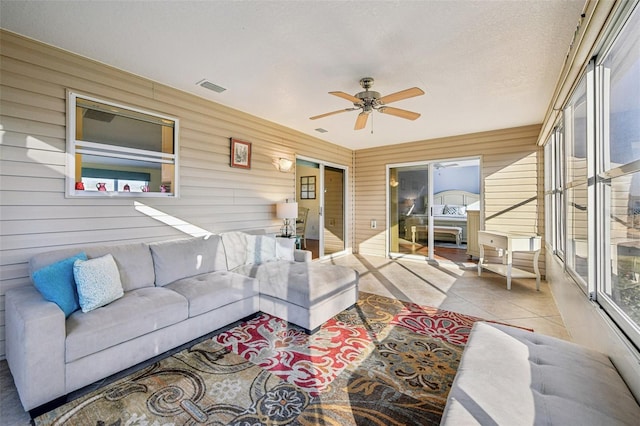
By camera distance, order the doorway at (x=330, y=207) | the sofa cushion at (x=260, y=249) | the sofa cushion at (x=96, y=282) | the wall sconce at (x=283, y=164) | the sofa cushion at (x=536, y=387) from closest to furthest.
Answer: the sofa cushion at (x=536, y=387) < the sofa cushion at (x=96, y=282) < the sofa cushion at (x=260, y=249) < the wall sconce at (x=283, y=164) < the doorway at (x=330, y=207)

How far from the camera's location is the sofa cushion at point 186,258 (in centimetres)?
288

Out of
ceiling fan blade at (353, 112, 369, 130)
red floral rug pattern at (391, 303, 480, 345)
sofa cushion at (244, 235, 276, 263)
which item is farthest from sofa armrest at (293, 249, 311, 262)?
ceiling fan blade at (353, 112, 369, 130)

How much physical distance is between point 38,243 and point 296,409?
2.67m

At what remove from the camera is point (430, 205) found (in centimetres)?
595

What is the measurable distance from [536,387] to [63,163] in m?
3.89

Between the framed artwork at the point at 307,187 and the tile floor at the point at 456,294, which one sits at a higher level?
the framed artwork at the point at 307,187

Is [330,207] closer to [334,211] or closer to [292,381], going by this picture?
[334,211]

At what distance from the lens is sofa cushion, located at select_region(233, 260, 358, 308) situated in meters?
2.77

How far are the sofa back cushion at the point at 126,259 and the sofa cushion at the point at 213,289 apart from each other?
255 mm

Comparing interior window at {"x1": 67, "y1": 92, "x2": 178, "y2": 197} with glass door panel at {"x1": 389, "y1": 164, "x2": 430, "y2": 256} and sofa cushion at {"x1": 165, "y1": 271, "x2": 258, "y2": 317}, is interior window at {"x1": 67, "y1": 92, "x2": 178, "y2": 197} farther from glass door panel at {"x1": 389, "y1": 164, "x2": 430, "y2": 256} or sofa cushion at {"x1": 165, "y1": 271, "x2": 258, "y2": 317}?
glass door panel at {"x1": 389, "y1": 164, "x2": 430, "y2": 256}

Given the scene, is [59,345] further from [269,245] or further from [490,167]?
[490,167]

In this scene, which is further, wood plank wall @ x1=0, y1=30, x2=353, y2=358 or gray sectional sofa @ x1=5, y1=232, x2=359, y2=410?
wood plank wall @ x1=0, y1=30, x2=353, y2=358

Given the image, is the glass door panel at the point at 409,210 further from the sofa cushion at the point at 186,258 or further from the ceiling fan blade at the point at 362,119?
the sofa cushion at the point at 186,258

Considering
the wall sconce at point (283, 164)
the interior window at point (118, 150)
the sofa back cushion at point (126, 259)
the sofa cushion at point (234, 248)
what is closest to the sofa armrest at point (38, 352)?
the sofa back cushion at point (126, 259)
